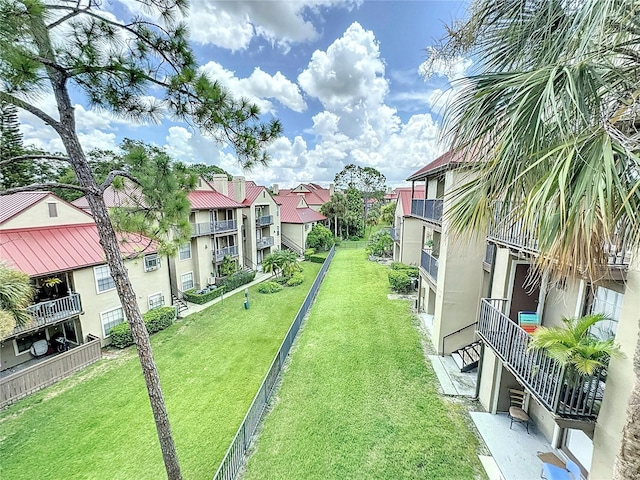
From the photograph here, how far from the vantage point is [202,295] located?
1894 cm

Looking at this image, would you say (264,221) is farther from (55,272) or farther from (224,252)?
(55,272)

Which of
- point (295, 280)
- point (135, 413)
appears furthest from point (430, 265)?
point (135, 413)

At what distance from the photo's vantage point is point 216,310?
58.3ft

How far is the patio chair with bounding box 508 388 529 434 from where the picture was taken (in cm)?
729

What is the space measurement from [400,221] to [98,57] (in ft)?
76.5

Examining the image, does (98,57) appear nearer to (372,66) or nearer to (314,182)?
(372,66)

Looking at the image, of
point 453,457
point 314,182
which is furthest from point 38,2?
point 314,182

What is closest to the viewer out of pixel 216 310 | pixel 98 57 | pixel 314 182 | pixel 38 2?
pixel 38 2

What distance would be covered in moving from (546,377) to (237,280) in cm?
1999

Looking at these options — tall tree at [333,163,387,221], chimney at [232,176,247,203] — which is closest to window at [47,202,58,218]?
chimney at [232,176,247,203]

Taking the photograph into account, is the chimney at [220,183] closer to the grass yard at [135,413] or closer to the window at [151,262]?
the window at [151,262]

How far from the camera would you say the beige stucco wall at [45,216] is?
37.0 feet

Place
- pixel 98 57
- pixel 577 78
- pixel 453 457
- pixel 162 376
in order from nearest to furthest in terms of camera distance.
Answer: pixel 577 78 → pixel 98 57 → pixel 453 457 → pixel 162 376

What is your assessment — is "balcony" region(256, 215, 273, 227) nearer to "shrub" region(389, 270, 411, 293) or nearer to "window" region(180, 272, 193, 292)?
"window" region(180, 272, 193, 292)
